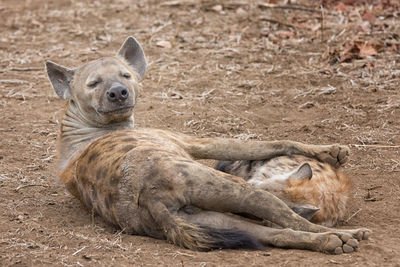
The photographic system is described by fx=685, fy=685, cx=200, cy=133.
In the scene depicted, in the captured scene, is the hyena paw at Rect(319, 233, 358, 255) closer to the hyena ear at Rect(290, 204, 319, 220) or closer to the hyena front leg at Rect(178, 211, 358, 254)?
the hyena front leg at Rect(178, 211, 358, 254)

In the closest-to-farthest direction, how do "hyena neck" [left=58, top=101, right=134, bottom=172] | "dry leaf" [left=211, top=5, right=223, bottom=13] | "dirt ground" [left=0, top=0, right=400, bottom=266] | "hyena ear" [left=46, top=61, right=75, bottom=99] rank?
1. "dirt ground" [left=0, top=0, right=400, bottom=266]
2. "hyena neck" [left=58, top=101, right=134, bottom=172]
3. "hyena ear" [left=46, top=61, right=75, bottom=99]
4. "dry leaf" [left=211, top=5, right=223, bottom=13]

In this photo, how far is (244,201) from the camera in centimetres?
320

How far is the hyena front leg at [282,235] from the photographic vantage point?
3.10 metres

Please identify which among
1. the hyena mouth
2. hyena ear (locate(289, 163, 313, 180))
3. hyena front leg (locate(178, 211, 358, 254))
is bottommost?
hyena front leg (locate(178, 211, 358, 254))

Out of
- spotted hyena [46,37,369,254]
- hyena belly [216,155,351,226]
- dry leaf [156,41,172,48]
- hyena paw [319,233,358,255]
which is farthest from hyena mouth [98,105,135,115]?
dry leaf [156,41,172,48]

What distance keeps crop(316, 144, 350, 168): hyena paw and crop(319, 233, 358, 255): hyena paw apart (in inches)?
32.2

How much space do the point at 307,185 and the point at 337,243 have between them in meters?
0.48

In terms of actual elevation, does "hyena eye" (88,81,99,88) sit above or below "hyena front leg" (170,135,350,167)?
above

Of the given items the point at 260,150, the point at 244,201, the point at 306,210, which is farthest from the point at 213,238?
the point at 260,150

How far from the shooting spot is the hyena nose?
4148mm

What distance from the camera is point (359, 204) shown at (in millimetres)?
3965

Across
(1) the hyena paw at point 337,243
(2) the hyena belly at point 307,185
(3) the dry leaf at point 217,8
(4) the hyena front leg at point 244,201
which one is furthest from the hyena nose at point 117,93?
(3) the dry leaf at point 217,8

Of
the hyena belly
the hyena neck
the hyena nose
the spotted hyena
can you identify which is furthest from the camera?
the hyena neck

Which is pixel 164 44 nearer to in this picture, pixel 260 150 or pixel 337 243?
pixel 260 150
